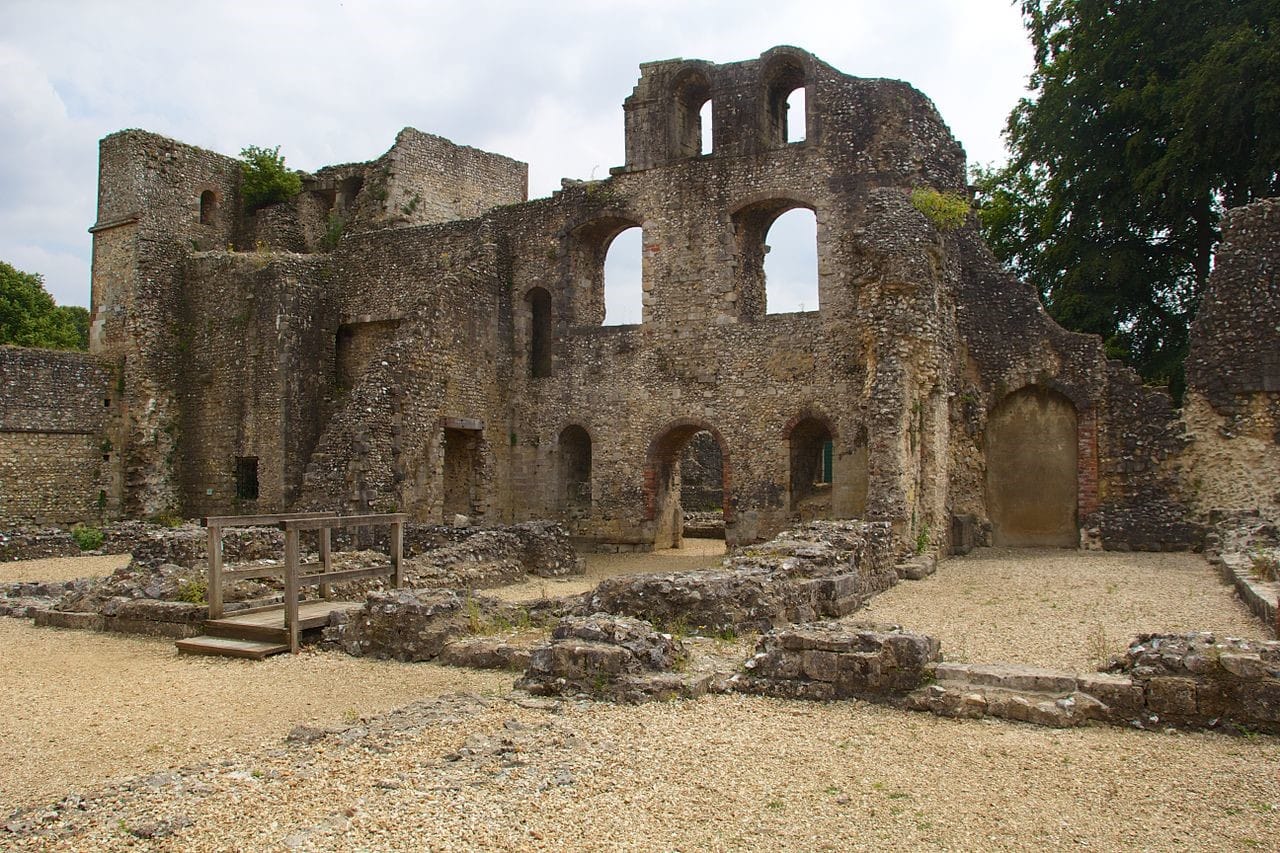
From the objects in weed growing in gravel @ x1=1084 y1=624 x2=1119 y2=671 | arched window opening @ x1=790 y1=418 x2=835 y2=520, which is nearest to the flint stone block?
weed growing in gravel @ x1=1084 y1=624 x2=1119 y2=671

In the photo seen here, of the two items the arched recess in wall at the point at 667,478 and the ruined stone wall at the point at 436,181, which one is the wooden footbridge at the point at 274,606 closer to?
the arched recess in wall at the point at 667,478

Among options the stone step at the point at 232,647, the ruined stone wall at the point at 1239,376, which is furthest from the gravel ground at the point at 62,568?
the ruined stone wall at the point at 1239,376

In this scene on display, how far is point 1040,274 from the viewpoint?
24172 mm

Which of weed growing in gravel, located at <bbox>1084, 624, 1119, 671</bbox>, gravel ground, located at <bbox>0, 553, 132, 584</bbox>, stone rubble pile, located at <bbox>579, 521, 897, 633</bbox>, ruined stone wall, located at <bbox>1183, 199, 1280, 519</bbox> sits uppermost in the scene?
ruined stone wall, located at <bbox>1183, 199, 1280, 519</bbox>

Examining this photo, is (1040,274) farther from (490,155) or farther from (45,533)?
(45,533)

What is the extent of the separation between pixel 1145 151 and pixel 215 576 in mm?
20532

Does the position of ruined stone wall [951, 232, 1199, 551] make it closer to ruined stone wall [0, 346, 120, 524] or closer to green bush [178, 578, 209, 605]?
green bush [178, 578, 209, 605]

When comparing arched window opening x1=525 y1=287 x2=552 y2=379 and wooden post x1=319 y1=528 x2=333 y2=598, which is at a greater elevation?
arched window opening x1=525 y1=287 x2=552 y2=379

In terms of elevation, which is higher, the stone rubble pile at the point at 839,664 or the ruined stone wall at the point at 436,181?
the ruined stone wall at the point at 436,181

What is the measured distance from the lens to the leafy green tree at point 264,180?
961 inches

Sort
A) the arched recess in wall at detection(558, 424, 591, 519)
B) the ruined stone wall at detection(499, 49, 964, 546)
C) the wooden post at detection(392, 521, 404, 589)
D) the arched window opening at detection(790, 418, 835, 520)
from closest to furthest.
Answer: the wooden post at detection(392, 521, 404, 589), the ruined stone wall at detection(499, 49, 964, 546), the arched window opening at detection(790, 418, 835, 520), the arched recess in wall at detection(558, 424, 591, 519)

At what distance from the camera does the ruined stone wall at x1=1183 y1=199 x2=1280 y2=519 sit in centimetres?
1611

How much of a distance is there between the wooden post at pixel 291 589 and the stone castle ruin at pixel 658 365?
8087mm

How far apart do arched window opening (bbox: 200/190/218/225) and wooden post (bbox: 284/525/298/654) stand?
1685cm
